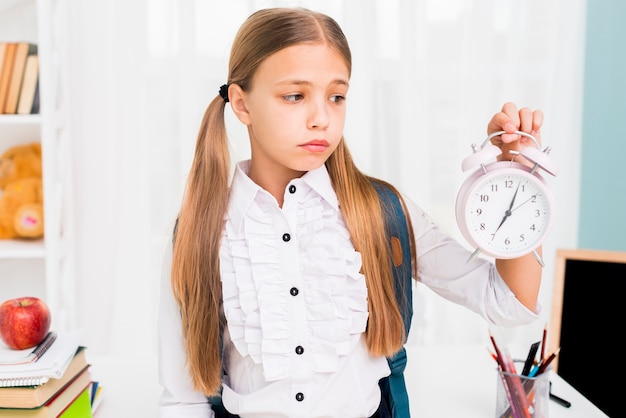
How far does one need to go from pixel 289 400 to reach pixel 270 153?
38 cm

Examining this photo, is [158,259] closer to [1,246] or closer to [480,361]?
[1,246]

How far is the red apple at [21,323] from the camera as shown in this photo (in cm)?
105

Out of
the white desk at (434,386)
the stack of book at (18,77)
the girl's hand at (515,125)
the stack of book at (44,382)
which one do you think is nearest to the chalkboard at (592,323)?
the white desk at (434,386)

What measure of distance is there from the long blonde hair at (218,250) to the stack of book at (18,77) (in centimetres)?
111

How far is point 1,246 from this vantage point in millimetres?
2027

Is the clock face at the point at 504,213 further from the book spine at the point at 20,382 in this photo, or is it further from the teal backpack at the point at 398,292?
the book spine at the point at 20,382

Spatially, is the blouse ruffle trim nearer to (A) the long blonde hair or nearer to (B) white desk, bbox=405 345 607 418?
(A) the long blonde hair

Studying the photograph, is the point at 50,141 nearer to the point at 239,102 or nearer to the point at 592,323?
the point at 239,102

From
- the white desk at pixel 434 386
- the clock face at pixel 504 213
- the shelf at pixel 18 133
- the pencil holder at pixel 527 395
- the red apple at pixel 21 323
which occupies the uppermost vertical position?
the shelf at pixel 18 133

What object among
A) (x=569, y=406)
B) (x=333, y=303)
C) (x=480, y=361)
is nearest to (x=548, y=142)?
(x=480, y=361)

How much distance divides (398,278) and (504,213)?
0.25m

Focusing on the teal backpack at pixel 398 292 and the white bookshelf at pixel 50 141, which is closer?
the teal backpack at pixel 398 292

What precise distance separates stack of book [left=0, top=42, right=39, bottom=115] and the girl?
3.58 feet

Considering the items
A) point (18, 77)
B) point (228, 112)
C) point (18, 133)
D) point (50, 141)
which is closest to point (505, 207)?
point (228, 112)
